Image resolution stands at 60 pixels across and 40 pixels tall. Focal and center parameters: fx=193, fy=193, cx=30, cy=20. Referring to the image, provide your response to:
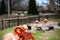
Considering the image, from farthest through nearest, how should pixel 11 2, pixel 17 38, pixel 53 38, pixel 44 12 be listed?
pixel 11 2 < pixel 44 12 < pixel 53 38 < pixel 17 38

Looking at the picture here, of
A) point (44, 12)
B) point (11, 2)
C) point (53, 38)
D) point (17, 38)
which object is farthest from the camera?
point (11, 2)

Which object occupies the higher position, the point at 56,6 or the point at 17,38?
the point at 17,38

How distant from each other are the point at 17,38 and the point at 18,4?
5502mm

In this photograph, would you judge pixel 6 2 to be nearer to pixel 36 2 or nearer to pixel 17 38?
pixel 36 2

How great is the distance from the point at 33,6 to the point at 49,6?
19.8 inches

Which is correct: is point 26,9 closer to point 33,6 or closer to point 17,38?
point 33,6

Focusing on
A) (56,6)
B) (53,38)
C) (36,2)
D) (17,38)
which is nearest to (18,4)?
(36,2)

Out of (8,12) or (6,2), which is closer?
(8,12)

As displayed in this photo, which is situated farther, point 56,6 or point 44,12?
point 56,6

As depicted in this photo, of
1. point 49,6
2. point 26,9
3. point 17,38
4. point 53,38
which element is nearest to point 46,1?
point 49,6

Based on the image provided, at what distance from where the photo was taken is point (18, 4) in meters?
6.29

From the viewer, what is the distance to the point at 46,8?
235 inches

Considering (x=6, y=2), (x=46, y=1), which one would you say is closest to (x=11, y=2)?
(x=6, y=2)

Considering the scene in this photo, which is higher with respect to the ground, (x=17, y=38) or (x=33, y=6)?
(x=17, y=38)
